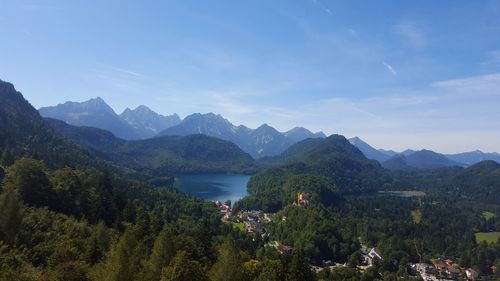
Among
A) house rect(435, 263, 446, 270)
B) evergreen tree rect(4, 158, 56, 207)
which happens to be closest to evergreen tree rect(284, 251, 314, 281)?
evergreen tree rect(4, 158, 56, 207)

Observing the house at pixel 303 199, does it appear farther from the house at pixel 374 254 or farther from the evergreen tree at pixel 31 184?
the evergreen tree at pixel 31 184

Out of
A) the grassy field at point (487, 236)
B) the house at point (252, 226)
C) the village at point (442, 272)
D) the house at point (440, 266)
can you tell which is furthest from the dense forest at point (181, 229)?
the grassy field at point (487, 236)

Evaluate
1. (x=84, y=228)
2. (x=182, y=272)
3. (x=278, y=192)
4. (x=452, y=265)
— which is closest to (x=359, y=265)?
(x=452, y=265)

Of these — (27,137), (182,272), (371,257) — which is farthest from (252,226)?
(27,137)

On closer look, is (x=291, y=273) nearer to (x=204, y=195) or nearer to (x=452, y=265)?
(x=452, y=265)

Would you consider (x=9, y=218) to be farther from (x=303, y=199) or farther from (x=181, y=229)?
(x=303, y=199)

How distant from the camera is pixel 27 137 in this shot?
333ft

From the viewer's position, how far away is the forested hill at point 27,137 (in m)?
79.9

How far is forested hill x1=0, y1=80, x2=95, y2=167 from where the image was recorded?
7994cm

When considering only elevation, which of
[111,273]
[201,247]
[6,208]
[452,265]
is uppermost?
[6,208]

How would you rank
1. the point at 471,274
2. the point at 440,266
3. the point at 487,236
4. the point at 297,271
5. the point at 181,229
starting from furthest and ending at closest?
the point at 487,236, the point at 440,266, the point at 471,274, the point at 181,229, the point at 297,271

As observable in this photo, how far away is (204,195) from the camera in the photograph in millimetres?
133125

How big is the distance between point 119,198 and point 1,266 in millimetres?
33366

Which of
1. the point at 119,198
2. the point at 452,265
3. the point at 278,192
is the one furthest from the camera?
the point at 278,192
